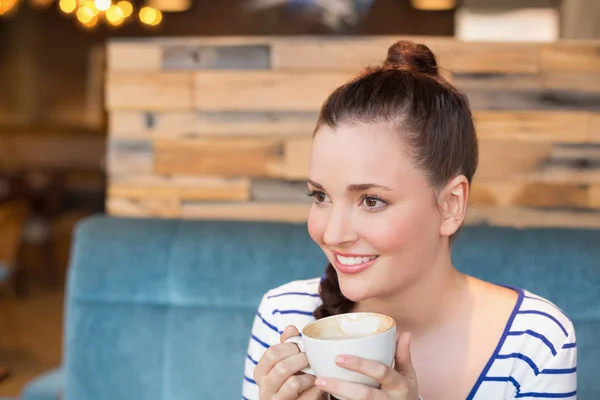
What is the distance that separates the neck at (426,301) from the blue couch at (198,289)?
16.0 inches

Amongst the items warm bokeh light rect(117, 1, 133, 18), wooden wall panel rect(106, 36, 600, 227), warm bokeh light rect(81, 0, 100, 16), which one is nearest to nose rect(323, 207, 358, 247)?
wooden wall panel rect(106, 36, 600, 227)

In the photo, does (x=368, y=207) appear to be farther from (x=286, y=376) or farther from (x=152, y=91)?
(x=152, y=91)

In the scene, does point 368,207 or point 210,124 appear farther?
point 210,124

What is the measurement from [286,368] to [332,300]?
1.16ft

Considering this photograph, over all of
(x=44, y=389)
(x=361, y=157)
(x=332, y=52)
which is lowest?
(x=44, y=389)

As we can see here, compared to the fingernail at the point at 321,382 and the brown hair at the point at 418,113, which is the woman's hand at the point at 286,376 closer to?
the fingernail at the point at 321,382

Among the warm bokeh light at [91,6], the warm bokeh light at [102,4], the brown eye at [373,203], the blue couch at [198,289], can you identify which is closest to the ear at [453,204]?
the brown eye at [373,203]

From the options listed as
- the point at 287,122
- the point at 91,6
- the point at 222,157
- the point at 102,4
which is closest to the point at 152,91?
the point at 222,157

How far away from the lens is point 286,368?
3.11ft

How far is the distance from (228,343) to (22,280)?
16.8ft

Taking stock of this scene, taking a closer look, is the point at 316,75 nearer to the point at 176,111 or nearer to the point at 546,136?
the point at 176,111

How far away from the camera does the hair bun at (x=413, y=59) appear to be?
125cm

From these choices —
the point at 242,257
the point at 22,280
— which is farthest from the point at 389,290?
the point at 22,280

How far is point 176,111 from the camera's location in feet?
6.68
